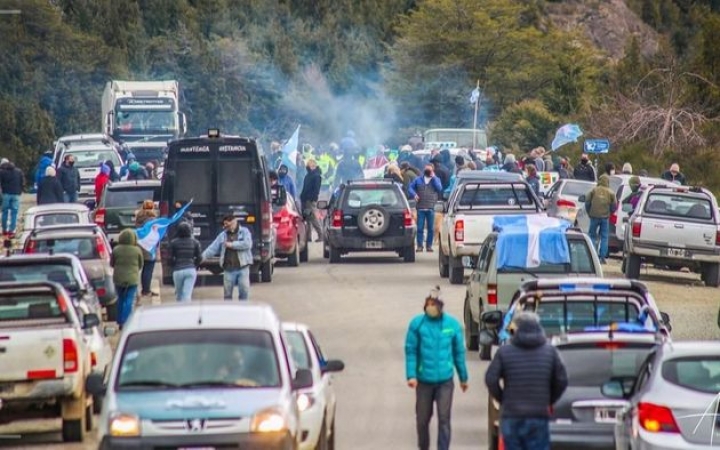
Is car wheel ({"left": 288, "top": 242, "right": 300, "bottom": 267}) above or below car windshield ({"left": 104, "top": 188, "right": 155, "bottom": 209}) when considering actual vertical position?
below

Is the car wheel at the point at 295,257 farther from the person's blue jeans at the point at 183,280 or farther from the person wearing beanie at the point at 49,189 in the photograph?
the person's blue jeans at the point at 183,280

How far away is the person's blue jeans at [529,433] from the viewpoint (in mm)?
13516

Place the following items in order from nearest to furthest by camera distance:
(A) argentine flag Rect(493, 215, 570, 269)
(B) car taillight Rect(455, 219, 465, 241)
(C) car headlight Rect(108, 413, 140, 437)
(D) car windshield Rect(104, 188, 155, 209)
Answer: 1. (C) car headlight Rect(108, 413, 140, 437)
2. (A) argentine flag Rect(493, 215, 570, 269)
3. (B) car taillight Rect(455, 219, 465, 241)
4. (D) car windshield Rect(104, 188, 155, 209)

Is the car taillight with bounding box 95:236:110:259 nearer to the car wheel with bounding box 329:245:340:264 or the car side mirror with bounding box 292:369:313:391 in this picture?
the car wheel with bounding box 329:245:340:264

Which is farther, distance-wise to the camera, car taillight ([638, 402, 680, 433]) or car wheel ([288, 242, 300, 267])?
car wheel ([288, 242, 300, 267])

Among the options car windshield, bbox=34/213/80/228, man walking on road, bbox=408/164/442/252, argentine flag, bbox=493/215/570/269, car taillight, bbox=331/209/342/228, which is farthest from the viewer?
man walking on road, bbox=408/164/442/252

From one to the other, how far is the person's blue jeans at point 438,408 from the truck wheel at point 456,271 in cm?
1595

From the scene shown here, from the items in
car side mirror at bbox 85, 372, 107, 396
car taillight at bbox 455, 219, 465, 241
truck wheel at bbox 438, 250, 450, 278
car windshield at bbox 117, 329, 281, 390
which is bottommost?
truck wheel at bbox 438, 250, 450, 278

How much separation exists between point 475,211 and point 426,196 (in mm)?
7065

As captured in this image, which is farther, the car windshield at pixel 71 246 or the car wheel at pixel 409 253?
the car wheel at pixel 409 253

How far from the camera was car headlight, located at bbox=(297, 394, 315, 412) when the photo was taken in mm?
14930

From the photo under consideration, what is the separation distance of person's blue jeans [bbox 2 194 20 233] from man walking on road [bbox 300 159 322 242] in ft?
23.6

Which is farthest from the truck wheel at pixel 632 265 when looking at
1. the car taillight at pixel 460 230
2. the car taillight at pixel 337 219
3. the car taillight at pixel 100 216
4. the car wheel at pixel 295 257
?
the car taillight at pixel 100 216

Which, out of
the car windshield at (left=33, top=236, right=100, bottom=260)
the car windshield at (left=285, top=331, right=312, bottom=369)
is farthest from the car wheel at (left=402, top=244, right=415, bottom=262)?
the car windshield at (left=285, top=331, right=312, bottom=369)
